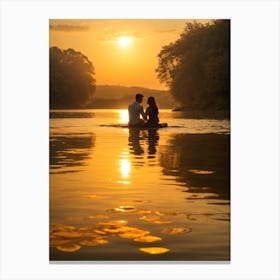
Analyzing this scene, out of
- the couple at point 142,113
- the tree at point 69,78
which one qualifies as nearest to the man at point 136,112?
the couple at point 142,113

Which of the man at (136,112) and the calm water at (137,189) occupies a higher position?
the man at (136,112)

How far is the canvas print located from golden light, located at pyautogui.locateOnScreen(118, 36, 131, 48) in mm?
11

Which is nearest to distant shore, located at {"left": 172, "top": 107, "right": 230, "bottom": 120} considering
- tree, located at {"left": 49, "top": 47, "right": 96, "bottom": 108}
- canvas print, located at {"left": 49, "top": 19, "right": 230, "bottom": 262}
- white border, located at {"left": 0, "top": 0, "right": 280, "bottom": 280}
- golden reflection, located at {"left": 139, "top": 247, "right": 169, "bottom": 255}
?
canvas print, located at {"left": 49, "top": 19, "right": 230, "bottom": 262}

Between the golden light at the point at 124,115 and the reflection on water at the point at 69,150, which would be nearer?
the reflection on water at the point at 69,150

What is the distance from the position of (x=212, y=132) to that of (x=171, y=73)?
82 cm

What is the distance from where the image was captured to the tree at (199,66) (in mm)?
8977

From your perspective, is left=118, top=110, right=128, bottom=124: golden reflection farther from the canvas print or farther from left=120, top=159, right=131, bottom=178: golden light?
left=120, top=159, right=131, bottom=178: golden light

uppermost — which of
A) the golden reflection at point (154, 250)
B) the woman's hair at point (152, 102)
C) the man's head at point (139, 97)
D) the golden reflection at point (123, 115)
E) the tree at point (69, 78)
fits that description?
the tree at point (69, 78)

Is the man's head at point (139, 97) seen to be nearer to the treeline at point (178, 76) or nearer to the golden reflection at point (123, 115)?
the treeline at point (178, 76)

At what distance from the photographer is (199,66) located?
A: 938 cm
